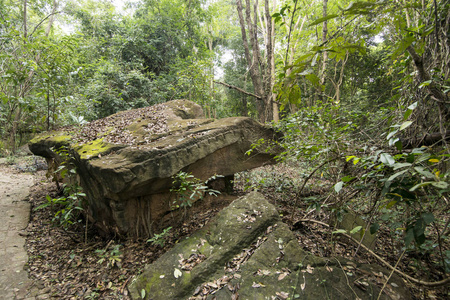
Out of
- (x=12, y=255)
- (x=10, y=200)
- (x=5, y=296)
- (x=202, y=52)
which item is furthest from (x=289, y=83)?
(x=202, y=52)

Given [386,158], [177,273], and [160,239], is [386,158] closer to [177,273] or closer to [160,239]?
[177,273]

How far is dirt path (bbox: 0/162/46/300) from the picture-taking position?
9.15 feet

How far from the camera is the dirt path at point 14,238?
9.15 feet

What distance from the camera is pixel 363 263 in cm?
250

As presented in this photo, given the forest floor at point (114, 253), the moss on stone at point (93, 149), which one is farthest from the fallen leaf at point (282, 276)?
the moss on stone at point (93, 149)

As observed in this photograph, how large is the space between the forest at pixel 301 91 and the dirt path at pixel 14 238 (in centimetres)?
183

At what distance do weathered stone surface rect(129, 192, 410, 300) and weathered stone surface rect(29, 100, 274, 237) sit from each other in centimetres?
105

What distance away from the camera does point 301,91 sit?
178 cm

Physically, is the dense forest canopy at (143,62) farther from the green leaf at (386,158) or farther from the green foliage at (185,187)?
the green leaf at (386,158)

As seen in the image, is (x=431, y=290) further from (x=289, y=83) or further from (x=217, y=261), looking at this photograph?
(x=289, y=83)

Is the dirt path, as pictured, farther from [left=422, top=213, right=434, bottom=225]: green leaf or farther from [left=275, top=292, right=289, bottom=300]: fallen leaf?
[left=422, top=213, right=434, bottom=225]: green leaf

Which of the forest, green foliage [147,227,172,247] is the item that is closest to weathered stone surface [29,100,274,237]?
green foliage [147,227,172,247]

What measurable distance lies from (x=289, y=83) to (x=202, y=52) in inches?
416

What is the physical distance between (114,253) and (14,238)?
2.06 m
